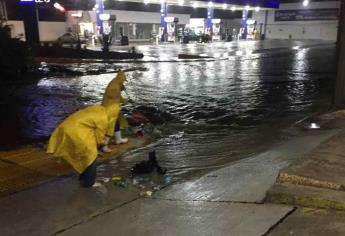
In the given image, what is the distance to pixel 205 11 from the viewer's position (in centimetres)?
7838

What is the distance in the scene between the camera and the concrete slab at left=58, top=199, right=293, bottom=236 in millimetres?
3898

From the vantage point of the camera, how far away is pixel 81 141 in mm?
5000

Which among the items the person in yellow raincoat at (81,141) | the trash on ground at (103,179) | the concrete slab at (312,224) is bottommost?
the trash on ground at (103,179)

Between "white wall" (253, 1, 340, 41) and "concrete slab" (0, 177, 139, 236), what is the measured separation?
70695mm

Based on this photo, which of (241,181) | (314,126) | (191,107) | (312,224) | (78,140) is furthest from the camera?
(191,107)

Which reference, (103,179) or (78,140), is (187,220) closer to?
(78,140)

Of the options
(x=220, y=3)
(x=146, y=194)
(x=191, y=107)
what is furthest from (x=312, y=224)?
(x=220, y=3)

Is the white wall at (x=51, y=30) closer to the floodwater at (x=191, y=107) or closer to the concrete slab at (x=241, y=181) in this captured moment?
the floodwater at (x=191, y=107)

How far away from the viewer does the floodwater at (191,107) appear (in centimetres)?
727

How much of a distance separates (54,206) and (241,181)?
2.16 m

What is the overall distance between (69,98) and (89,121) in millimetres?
7842

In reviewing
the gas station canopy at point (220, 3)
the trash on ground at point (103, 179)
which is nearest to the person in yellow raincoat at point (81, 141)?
the trash on ground at point (103, 179)

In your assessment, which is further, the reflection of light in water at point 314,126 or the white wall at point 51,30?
the white wall at point 51,30

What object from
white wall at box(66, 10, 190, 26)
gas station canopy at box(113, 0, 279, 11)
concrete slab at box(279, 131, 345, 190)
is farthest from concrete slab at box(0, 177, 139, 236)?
white wall at box(66, 10, 190, 26)
